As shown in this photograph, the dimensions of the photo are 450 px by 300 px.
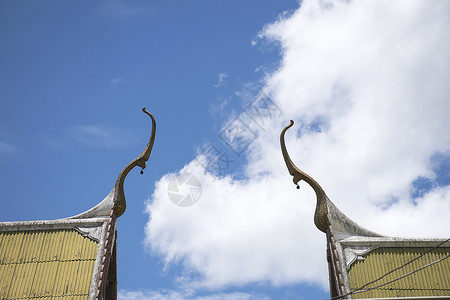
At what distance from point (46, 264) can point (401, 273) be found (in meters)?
11.3

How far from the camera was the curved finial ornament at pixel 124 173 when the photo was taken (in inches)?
617

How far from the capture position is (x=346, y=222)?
1531cm

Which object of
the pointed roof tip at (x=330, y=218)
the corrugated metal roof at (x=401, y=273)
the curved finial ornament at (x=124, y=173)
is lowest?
the corrugated metal roof at (x=401, y=273)


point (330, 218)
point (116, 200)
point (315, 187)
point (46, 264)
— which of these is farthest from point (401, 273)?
point (46, 264)

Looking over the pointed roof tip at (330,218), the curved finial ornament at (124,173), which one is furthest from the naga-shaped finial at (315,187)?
the curved finial ornament at (124,173)

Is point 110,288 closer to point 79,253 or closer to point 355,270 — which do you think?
point 79,253

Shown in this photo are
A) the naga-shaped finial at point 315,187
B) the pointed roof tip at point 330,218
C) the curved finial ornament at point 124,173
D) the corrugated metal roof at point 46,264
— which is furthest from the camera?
the curved finial ornament at point 124,173

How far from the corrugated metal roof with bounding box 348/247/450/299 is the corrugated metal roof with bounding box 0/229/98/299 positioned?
843 cm

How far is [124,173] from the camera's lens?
53.5 ft

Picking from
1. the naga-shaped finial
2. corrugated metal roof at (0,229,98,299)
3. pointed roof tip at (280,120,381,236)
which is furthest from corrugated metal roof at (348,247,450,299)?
corrugated metal roof at (0,229,98,299)

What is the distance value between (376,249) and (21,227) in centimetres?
1211

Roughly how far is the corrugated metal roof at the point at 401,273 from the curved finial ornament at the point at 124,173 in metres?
8.17

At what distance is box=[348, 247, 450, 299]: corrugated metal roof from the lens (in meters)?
13.3

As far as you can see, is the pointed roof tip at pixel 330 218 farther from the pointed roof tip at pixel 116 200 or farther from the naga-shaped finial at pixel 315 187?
the pointed roof tip at pixel 116 200
